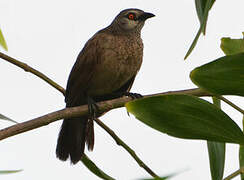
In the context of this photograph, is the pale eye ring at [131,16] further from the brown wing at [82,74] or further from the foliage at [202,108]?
the foliage at [202,108]

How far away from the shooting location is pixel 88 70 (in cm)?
388

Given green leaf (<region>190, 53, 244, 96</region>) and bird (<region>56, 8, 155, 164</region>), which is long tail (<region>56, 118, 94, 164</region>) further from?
green leaf (<region>190, 53, 244, 96</region>)

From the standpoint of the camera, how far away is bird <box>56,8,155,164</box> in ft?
12.7

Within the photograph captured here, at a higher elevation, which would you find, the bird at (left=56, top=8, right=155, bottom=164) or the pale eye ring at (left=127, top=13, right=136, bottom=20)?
the pale eye ring at (left=127, top=13, right=136, bottom=20)

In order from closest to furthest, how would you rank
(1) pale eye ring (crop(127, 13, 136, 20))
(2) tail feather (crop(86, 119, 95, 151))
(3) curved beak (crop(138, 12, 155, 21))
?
(2) tail feather (crop(86, 119, 95, 151))
(3) curved beak (crop(138, 12, 155, 21))
(1) pale eye ring (crop(127, 13, 136, 20))

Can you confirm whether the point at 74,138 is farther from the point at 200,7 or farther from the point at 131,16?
the point at 200,7

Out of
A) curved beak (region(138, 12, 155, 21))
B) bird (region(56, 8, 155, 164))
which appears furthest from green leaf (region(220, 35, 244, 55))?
curved beak (region(138, 12, 155, 21))

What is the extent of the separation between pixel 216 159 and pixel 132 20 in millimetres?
2936

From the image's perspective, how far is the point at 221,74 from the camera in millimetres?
1203

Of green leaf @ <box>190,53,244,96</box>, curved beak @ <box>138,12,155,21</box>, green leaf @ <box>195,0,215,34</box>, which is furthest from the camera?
curved beak @ <box>138,12,155,21</box>

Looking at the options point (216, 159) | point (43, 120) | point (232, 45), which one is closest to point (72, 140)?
point (43, 120)

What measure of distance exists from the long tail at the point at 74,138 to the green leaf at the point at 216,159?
224 centimetres

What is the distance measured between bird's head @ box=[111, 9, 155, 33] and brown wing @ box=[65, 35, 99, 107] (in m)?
0.54

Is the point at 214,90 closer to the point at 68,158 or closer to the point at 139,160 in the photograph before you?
the point at 139,160
